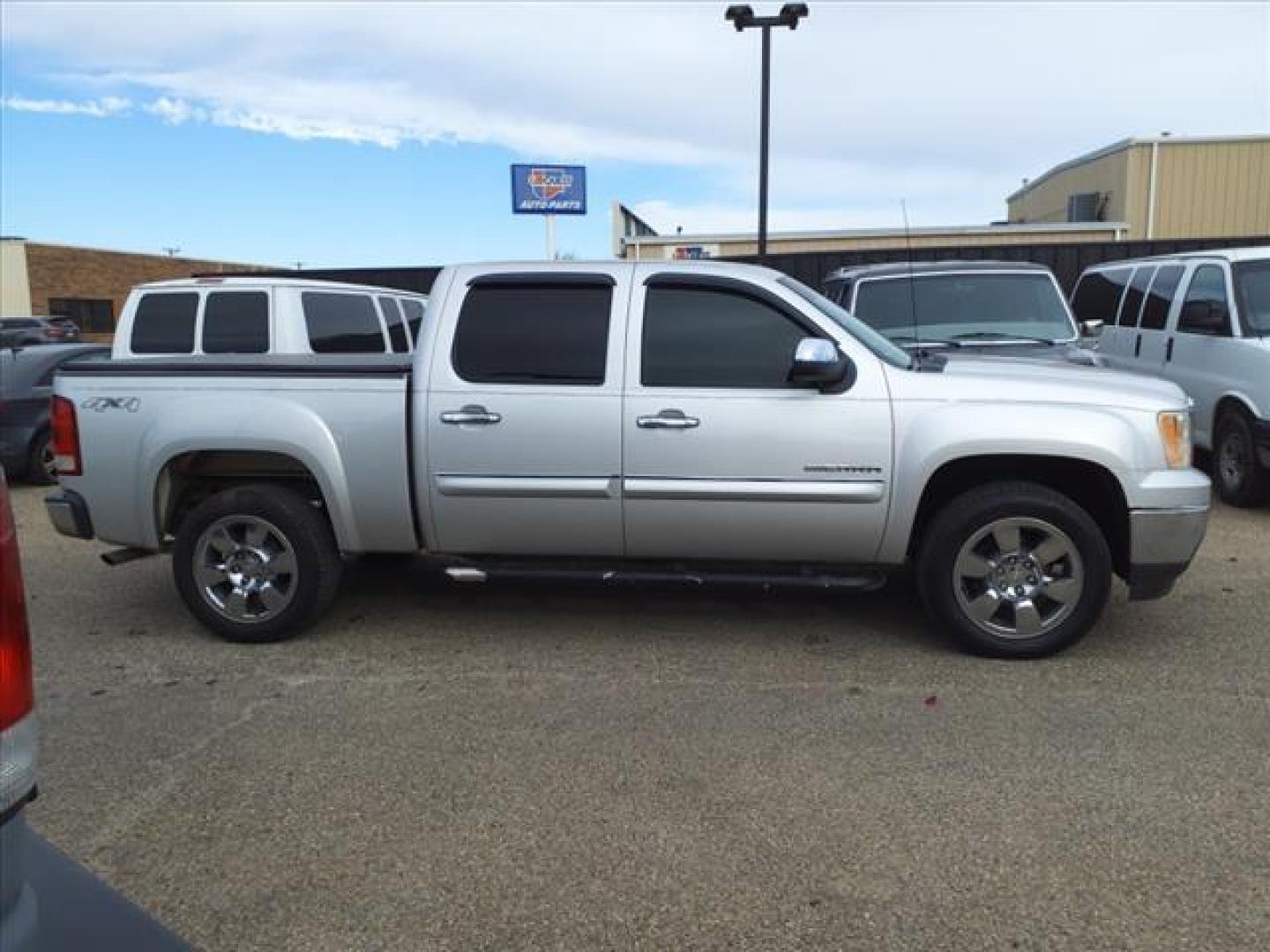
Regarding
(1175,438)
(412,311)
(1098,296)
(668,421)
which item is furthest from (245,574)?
(1098,296)

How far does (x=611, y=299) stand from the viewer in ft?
16.7

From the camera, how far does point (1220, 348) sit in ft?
27.6

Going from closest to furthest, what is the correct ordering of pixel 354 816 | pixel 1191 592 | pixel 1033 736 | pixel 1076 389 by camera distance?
pixel 354 816 < pixel 1033 736 < pixel 1076 389 < pixel 1191 592

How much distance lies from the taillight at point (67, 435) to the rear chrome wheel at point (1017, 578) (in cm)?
429

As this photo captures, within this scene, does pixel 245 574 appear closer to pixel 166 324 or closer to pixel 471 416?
pixel 471 416

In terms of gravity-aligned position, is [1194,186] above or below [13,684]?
above

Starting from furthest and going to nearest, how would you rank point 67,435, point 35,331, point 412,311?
1. point 35,331
2. point 412,311
3. point 67,435

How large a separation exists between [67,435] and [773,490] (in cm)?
349

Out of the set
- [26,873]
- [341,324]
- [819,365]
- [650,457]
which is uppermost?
[341,324]

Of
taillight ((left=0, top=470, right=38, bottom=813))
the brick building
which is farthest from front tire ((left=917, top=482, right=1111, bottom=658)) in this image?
the brick building

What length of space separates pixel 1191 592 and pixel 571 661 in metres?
3.61

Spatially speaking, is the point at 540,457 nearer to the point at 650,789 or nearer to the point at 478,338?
the point at 478,338

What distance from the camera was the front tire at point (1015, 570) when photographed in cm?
475

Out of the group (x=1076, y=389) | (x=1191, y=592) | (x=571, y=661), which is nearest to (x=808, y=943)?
(x=571, y=661)
